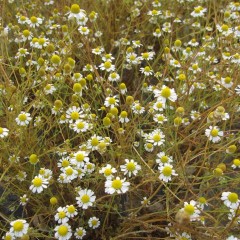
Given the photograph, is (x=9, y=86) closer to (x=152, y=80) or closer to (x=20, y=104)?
(x=20, y=104)

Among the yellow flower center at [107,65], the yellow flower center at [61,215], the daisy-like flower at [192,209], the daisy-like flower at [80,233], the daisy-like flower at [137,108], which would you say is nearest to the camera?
the daisy-like flower at [192,209]

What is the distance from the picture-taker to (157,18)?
2.89m

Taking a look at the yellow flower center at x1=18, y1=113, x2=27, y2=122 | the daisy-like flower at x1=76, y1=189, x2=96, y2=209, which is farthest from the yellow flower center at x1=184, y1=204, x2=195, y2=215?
the yellow flower center at x1=18, y1=113, x2=27, y2=122

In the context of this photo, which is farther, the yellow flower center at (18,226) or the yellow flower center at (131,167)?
the yellow flower center at (131,167)

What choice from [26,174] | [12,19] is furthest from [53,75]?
[12,19]

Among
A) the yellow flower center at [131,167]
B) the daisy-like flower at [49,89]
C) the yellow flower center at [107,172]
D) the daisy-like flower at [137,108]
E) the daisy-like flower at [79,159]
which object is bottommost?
the yellow flower center at [131,167]

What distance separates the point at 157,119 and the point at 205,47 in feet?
2.50

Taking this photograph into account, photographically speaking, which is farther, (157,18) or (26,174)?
(157,18)

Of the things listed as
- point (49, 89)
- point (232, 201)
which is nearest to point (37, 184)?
point (49, 89)

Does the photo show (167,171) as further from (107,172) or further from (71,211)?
(71,211)

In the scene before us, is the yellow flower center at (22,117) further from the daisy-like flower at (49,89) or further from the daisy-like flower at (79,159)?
the daisy-like flower at (79,159)

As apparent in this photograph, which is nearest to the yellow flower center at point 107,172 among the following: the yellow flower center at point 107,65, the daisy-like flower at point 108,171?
the daisy-like flower at point 108,171

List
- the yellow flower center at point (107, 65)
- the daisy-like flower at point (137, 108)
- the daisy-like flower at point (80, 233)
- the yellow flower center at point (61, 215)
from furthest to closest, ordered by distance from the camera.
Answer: the yellow flower center at point (107, 65) → the daisy-like flower at point (137, 108) → the daisy-like flower at point (80, 233) → the yellow flower center at point (61, 215)

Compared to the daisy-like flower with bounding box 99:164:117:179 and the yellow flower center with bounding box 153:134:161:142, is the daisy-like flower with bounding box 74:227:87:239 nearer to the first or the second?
the daisy-like flower with bounding box 99:164:117:179
